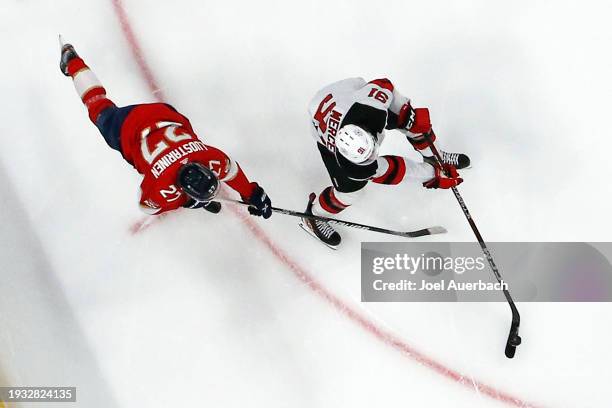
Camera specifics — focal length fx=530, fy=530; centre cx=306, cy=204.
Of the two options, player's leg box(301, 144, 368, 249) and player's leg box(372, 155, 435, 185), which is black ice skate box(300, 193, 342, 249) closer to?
player's leg box(301, 144, 368, 249)

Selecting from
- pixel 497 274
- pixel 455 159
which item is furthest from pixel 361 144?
pixel 497 274

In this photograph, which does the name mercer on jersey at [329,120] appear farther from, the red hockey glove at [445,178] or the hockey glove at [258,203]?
the red hockey glove at [445,178]

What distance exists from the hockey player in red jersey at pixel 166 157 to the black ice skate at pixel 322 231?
390 mm

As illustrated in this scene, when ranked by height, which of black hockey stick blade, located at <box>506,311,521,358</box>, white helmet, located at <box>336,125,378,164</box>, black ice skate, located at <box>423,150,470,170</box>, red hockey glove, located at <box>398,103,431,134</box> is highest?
white helmet, located at <box>336,125,378,164</box>

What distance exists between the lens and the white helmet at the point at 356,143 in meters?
2.35

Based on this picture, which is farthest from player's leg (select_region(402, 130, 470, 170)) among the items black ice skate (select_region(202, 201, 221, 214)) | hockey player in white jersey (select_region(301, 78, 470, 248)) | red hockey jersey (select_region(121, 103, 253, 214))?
black ice skate (select_region(202, 201, 221, 214))

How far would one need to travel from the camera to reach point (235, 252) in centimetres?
323

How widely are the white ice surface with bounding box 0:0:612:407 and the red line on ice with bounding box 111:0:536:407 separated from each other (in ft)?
0.12

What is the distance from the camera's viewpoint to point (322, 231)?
3125 millimetres

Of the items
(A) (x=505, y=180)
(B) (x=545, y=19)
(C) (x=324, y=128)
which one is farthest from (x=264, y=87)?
(B) (x=545, y=19)

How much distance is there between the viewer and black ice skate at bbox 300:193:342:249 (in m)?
3.12

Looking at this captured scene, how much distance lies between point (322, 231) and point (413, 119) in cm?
83

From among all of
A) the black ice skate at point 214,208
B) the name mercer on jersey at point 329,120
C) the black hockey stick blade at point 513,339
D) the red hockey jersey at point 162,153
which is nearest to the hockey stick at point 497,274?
the black hockey stick blade at point 513,339

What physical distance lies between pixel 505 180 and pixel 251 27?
6.18 feet
